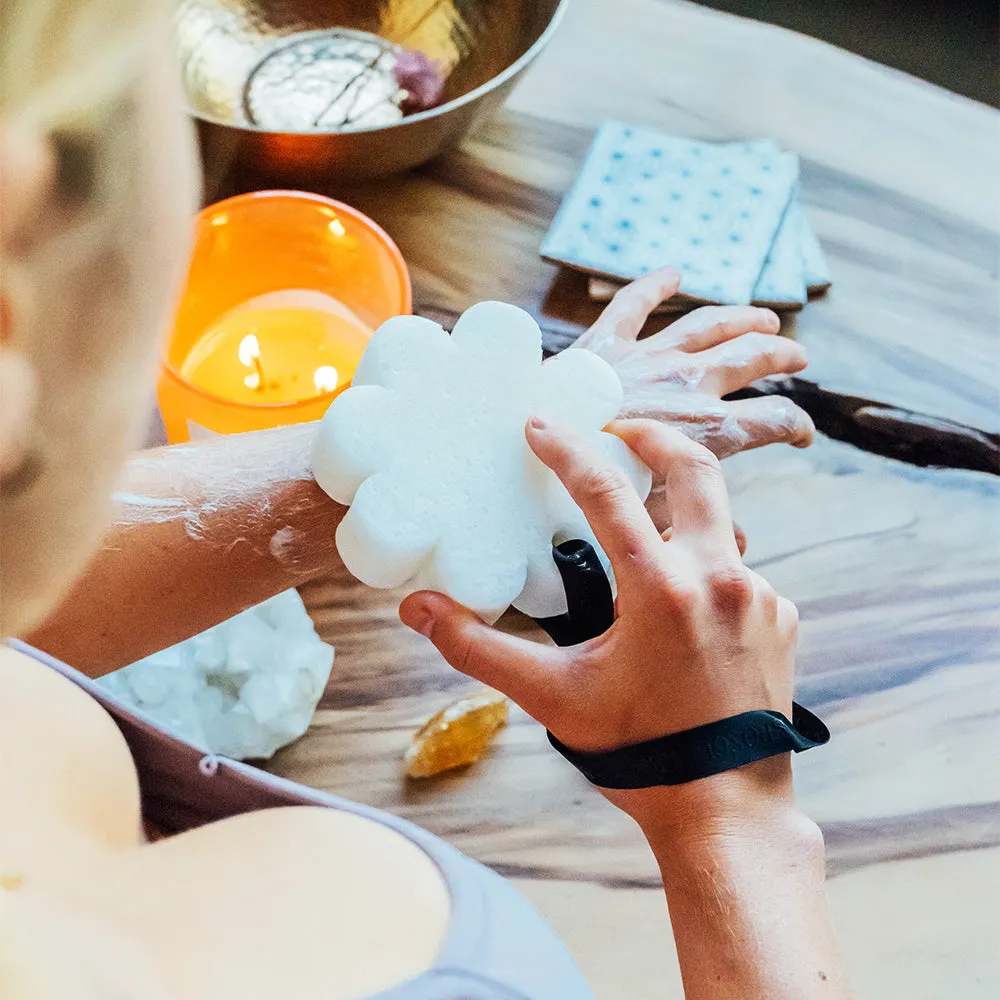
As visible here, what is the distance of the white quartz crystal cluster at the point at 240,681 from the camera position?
0.56 meters

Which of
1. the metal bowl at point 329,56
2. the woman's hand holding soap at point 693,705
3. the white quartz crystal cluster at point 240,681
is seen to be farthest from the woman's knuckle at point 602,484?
the metal bowl at point 329,56

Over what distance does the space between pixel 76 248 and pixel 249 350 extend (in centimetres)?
51

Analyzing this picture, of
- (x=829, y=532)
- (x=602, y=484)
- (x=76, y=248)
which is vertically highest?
(x=76, y=248)

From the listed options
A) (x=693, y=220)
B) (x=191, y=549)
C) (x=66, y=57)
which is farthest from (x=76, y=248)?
(x=693, y=220)

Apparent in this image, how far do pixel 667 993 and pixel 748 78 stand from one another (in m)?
0.74

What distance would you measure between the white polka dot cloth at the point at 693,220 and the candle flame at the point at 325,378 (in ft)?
0.63

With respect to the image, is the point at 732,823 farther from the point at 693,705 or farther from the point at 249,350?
the point at 249,350

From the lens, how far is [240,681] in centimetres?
58

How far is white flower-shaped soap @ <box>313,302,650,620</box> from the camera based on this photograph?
1.56 ft

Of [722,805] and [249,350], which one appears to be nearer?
[722,805]

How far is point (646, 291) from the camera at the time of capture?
0.66m

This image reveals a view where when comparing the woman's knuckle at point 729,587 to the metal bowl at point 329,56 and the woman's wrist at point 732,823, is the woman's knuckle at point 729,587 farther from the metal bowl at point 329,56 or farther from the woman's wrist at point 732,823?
the metal bowl at point 329,56

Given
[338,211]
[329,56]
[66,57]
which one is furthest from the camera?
[329,56]

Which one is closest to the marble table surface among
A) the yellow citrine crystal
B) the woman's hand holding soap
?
the yellow citrine crystal
